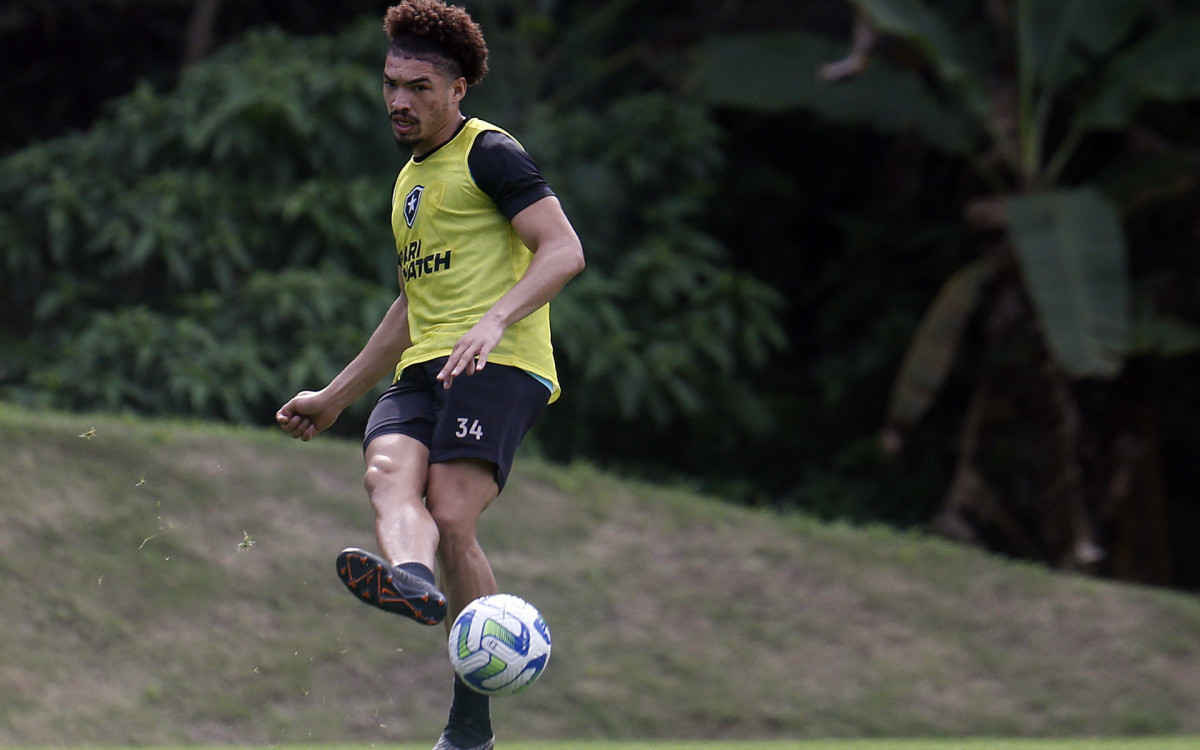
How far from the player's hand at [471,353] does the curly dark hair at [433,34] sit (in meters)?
0.90

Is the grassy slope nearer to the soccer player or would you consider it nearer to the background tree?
the background tree

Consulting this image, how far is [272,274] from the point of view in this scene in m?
11.0

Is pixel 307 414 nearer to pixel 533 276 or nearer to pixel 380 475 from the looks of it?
pixel 380 475

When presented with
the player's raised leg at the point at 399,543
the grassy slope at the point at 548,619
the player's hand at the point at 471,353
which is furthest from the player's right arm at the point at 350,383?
the grassy slope at the point at 548,619

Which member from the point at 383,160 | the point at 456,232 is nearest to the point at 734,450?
the point at 383,160

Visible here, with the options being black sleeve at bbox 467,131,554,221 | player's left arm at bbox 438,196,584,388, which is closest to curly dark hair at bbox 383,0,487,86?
black sleeve at bbox 467,131,554,221

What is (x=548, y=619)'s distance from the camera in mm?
8375

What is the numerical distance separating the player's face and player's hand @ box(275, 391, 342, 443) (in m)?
0.87

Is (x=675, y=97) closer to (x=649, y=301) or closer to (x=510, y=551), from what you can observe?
(x=649, y=301)

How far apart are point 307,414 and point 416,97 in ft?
3.53

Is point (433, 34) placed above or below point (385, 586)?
above

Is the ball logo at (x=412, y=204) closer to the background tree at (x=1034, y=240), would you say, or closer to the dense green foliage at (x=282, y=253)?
the dense green foliage at (x=282, y=253)

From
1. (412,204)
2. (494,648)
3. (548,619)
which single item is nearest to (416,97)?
(412,204)

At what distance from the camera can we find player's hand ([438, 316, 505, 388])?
3.75 m
